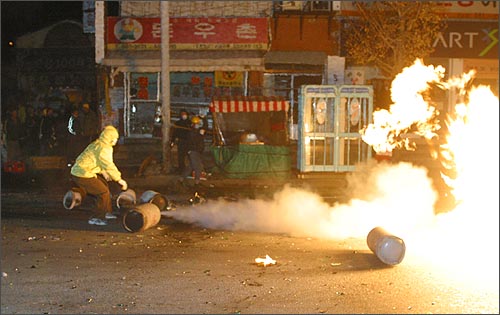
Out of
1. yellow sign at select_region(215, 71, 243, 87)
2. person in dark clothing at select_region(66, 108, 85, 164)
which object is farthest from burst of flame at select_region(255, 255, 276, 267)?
yellow sign at select_region(215, 71, 243, 87)

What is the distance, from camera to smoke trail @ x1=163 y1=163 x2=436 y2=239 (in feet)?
37.3

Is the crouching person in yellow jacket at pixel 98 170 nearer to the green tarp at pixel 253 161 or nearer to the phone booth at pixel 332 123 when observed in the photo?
the green tarp at pixel 253 161

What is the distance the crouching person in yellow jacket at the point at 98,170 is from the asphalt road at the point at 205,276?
18.3 inches

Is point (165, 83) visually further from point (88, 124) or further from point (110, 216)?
point (110, 216)

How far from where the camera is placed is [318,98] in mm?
18156

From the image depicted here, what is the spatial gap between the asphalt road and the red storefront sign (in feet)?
43.9

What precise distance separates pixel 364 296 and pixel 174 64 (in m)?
17.3

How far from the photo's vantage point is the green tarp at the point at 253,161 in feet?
61.0

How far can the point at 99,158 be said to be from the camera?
1161cm

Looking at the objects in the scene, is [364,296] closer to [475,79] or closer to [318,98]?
[318,98]

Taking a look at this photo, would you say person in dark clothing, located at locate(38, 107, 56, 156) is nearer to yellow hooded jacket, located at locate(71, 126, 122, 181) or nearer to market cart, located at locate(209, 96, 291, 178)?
market cart, located at locate(209, 96, 291, 178)

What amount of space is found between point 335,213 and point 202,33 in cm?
1339

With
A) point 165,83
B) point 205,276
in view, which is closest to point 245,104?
point 165,83

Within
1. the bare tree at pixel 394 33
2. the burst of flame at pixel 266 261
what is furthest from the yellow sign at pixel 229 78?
the burst of flame at pixel 266 261
